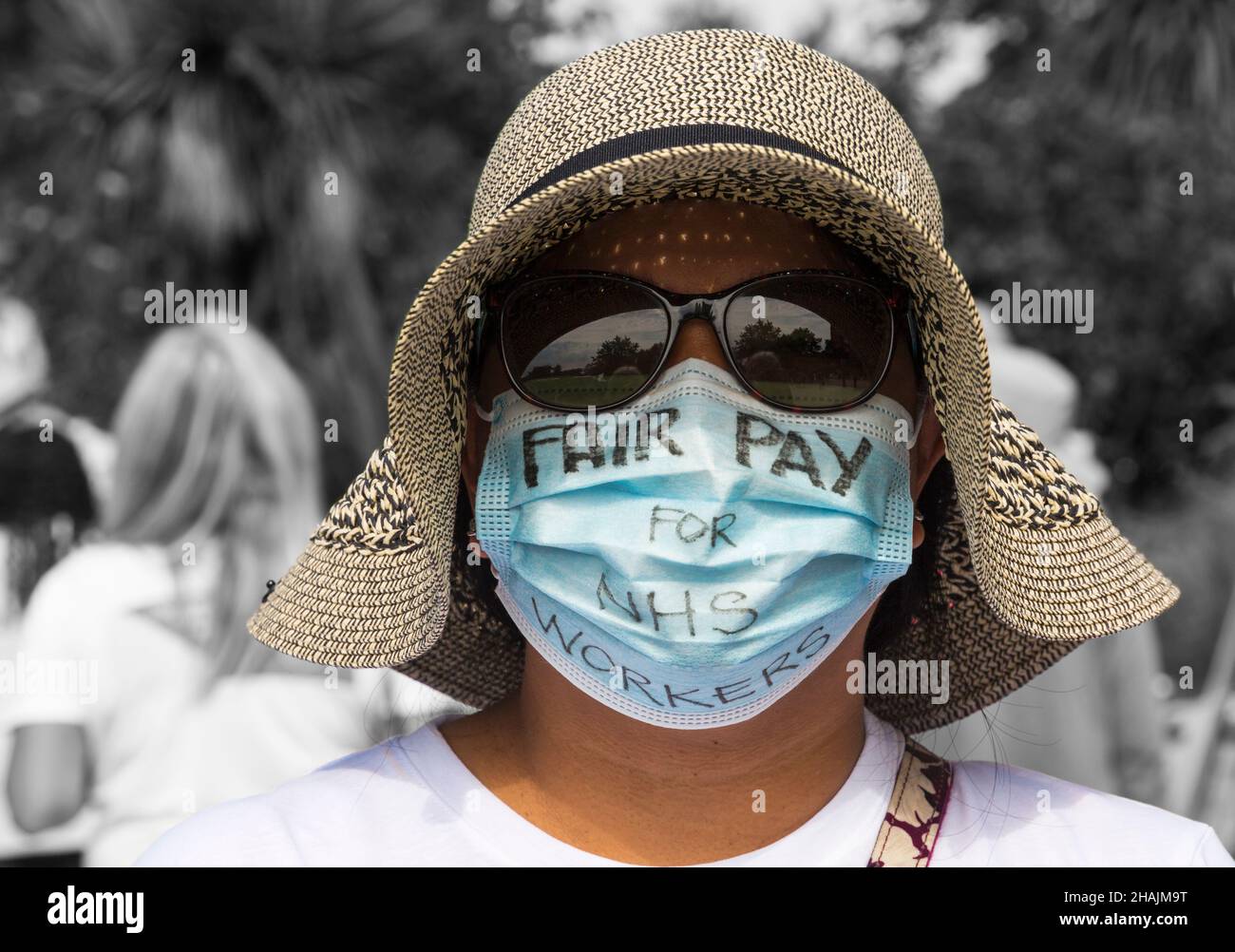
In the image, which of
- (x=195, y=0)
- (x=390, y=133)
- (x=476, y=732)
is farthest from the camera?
(x=390, y=133)

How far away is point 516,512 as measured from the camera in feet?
6.48

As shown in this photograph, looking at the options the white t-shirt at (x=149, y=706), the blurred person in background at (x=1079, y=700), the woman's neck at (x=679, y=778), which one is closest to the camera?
the woman's neck at (x=679, y=778)

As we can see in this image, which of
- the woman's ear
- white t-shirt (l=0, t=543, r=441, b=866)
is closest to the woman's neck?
the woman's ear

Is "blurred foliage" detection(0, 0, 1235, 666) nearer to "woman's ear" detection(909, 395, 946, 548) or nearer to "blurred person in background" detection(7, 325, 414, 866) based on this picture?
"blurred person in background" detection(7, 325, 414, 866)

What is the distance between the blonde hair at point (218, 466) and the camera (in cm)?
389

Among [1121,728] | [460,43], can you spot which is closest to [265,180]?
[460,43]

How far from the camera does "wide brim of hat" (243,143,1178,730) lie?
178 centimetres

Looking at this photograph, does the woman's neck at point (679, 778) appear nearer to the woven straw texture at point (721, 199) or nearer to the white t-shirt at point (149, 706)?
the woven straw texture at point (721, 199)

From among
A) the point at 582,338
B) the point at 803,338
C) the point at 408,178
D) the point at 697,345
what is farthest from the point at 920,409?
the point at 408,178

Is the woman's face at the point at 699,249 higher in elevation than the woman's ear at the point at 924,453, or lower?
higher

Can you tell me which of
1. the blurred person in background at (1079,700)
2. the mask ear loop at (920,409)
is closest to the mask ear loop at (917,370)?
the mask ear loop at (920,409)

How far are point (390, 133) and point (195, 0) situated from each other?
2037 mm

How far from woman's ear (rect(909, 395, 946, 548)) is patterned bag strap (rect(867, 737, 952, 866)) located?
13.4 inches

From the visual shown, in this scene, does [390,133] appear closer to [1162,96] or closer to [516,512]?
[1162,96]
